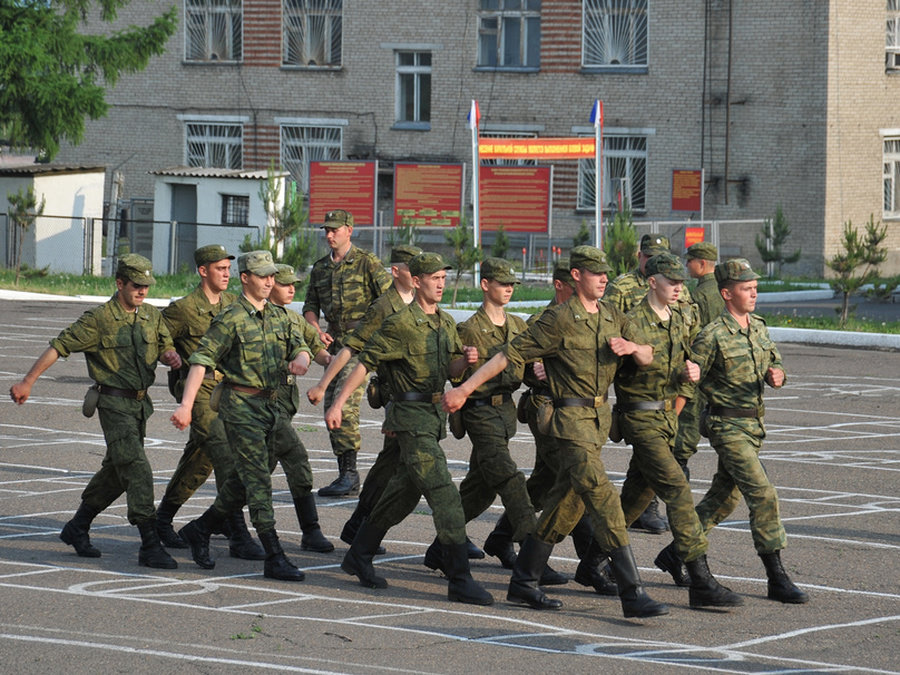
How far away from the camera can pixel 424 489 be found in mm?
8609

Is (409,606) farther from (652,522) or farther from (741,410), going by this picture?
(652,522)

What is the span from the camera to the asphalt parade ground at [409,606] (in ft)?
23.9

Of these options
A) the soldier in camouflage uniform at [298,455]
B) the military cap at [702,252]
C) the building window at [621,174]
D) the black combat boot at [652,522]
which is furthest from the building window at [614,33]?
the soldier in camouflage uniform at [298,455]

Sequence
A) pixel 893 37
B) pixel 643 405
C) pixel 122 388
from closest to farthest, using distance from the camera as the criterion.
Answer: pixel 643 405, pixel 122 388, pixel 893 37

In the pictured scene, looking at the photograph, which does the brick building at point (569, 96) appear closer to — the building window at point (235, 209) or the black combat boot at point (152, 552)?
the building window at point (235, 209)

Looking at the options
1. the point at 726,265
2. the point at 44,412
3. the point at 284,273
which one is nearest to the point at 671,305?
the point at 726,265

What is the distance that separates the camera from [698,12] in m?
37.6

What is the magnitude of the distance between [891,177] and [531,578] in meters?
32.7

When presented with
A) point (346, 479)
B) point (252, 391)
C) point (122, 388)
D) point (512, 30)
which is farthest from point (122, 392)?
point (512, 30)

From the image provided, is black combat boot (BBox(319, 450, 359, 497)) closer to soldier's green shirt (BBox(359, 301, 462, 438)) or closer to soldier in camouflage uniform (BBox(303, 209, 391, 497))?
soldier in camouflage uniform (BBox(303, 209, 391, 497))

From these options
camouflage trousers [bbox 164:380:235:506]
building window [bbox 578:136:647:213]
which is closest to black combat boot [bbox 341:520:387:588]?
camouflage trousers [bbox 164:380:235:506]

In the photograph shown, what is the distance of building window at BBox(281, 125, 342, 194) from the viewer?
136ft

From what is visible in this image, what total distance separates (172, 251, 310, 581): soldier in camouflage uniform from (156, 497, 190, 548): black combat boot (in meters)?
0.49

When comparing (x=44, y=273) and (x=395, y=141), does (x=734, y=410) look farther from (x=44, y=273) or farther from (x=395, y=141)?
(x=395, y=141)
